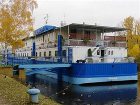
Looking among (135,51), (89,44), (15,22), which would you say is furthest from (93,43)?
(135,51)

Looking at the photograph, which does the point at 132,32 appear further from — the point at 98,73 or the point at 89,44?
the point at 98,73

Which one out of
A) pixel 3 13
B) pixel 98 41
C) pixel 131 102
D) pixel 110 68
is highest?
pixel 3 13

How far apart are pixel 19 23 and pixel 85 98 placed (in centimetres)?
1476

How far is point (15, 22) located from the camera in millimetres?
34156

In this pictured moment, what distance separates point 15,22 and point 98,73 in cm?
1131

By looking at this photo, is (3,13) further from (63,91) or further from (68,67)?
(63,91)

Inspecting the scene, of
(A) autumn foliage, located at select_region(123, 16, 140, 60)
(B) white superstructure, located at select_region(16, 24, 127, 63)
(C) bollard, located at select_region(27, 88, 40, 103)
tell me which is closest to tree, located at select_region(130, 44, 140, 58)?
(A) autumn foliage, located at select_region(123, 16, 140, 60)

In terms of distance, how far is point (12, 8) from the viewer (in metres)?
34.3

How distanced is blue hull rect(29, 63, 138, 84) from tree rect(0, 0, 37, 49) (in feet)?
20.5

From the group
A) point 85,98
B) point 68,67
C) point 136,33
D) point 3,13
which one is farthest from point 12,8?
point 136,33

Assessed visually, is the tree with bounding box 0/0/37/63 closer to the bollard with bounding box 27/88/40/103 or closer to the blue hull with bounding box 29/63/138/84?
the blue hull with bounding box 29/63/138/84

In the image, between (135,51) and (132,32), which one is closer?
(135,51)

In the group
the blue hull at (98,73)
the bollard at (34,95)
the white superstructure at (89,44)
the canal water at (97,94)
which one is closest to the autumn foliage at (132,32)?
the white superstructure at (89,44)

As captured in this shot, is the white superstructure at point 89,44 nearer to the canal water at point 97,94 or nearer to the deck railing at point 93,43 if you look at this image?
the deck railing at point 93,43
